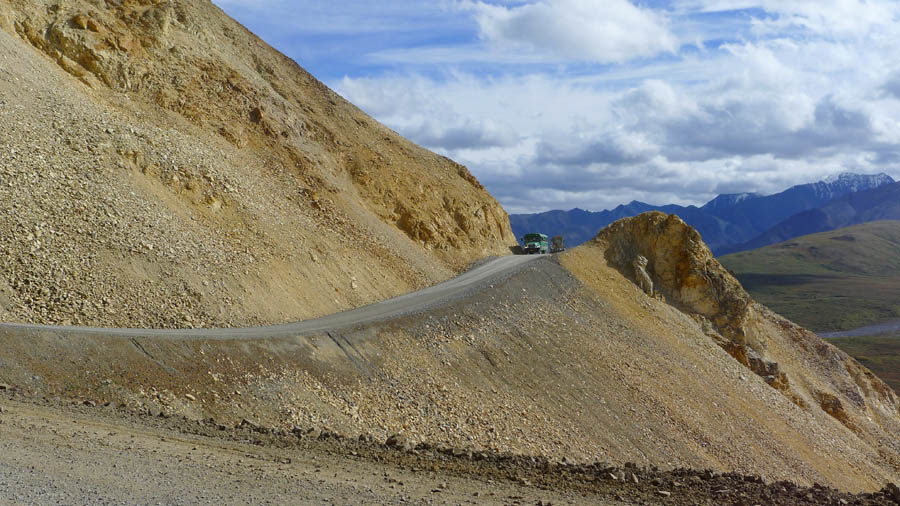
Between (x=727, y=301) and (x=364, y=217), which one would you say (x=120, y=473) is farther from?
(x=727, y=301)

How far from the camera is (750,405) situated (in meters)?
27.4

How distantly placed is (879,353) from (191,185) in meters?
106

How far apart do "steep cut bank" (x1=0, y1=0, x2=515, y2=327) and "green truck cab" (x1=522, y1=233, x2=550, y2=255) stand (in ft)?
11.5

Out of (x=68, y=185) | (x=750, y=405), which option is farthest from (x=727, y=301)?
(x=68, y=185)

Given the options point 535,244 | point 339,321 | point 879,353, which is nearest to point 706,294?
point 535,244

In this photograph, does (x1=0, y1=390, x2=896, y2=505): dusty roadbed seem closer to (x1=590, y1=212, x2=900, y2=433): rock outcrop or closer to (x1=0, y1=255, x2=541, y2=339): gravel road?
(x1=0, y1=255, x2=541, y2=339): gravel road

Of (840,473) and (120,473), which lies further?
(840,473)

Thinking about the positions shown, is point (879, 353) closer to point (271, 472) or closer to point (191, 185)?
point (191, 185)

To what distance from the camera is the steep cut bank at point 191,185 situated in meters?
20.6

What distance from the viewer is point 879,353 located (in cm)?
10331

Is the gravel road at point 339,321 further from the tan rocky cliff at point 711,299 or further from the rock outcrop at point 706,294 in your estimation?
the tan rocky cliff at point 711,299

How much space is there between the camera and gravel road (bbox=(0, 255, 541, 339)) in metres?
16.1

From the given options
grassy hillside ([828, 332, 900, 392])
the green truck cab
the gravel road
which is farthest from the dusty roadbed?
grassy hillside ([828, 332, 900, 392])

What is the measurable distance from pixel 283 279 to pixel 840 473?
21.6 meters
